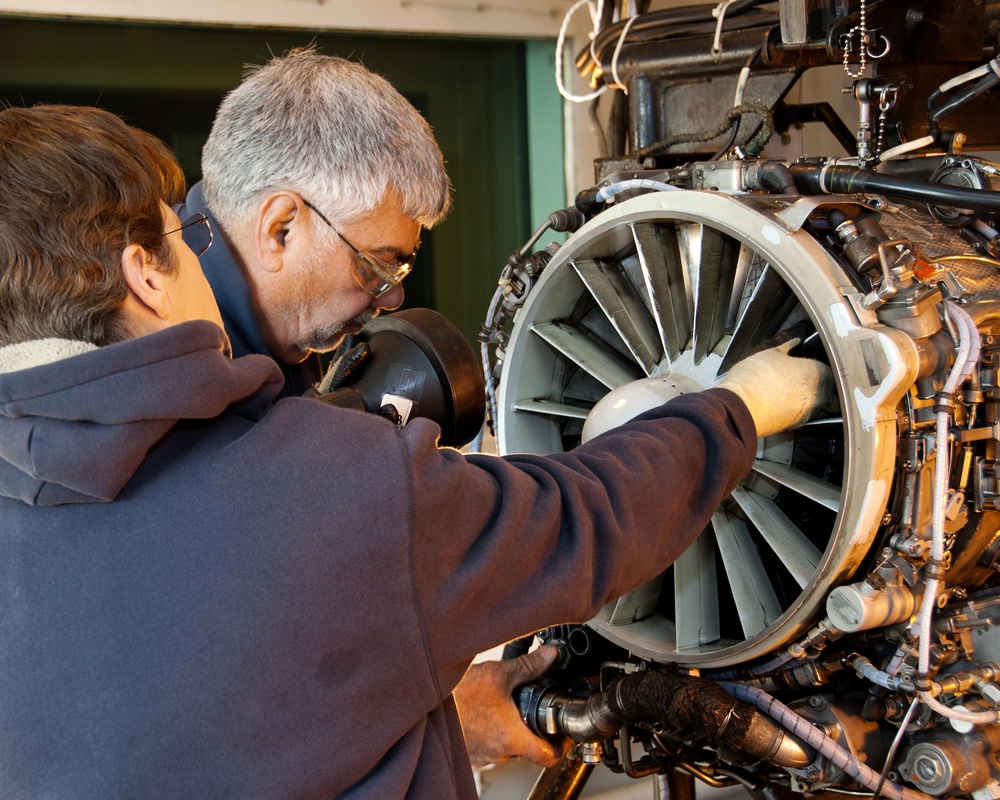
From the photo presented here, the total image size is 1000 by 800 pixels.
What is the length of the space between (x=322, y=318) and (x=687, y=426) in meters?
0.67

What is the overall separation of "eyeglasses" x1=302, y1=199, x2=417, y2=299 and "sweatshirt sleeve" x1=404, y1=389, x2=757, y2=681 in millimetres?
486

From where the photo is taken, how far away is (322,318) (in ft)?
5.34

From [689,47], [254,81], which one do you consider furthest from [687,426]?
[689,47]

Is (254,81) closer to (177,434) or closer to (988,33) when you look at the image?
(177,434)

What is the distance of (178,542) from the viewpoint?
91 centimetres

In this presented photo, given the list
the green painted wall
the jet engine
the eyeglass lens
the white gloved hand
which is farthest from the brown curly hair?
the green painted wall

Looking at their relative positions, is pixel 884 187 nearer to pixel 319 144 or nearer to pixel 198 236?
pixel 319 144

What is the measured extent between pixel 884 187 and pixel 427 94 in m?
2.13

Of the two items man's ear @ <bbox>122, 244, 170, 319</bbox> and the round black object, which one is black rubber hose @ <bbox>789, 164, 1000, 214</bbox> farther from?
man's ear @ <bbox>122, 244, 170, 319</bbox>

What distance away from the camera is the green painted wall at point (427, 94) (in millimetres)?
2736

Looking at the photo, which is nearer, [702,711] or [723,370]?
[702,711]

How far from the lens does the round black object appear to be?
63.5 inches

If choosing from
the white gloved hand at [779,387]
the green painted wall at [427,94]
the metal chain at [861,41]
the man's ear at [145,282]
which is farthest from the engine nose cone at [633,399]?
the green painted wall at [427,94]

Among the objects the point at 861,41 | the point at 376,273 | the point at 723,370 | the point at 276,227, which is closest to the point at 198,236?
the point at 276,227
